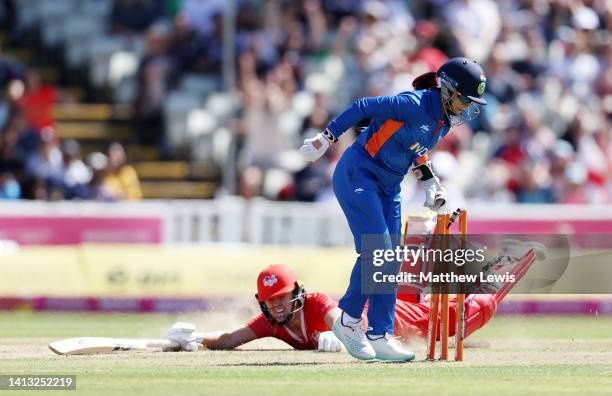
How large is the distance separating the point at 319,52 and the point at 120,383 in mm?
12654

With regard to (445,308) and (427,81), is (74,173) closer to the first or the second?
(427,81)

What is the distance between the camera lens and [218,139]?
69.4ft

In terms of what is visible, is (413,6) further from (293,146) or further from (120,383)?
(120,383)

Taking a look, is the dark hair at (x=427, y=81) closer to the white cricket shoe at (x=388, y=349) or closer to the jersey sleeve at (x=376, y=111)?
the jersey sleeve at (x=376, y=111)

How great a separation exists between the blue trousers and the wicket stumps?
33cm

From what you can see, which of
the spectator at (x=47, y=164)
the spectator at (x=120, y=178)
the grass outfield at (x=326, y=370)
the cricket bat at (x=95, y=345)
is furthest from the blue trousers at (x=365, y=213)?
the spectator at (x=47, y=164)

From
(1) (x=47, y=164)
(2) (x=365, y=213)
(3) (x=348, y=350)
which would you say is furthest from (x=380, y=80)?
(3) (x=348, y=350)

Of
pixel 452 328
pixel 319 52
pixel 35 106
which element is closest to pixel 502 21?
pixel 319 52

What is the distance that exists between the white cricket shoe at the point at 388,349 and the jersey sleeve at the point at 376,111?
156cm

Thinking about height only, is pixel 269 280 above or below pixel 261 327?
above

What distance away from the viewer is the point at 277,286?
37.4ft

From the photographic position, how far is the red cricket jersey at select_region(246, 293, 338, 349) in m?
11.7

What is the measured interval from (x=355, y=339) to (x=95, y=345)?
213 cm

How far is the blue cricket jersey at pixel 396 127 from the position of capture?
10.7 m
